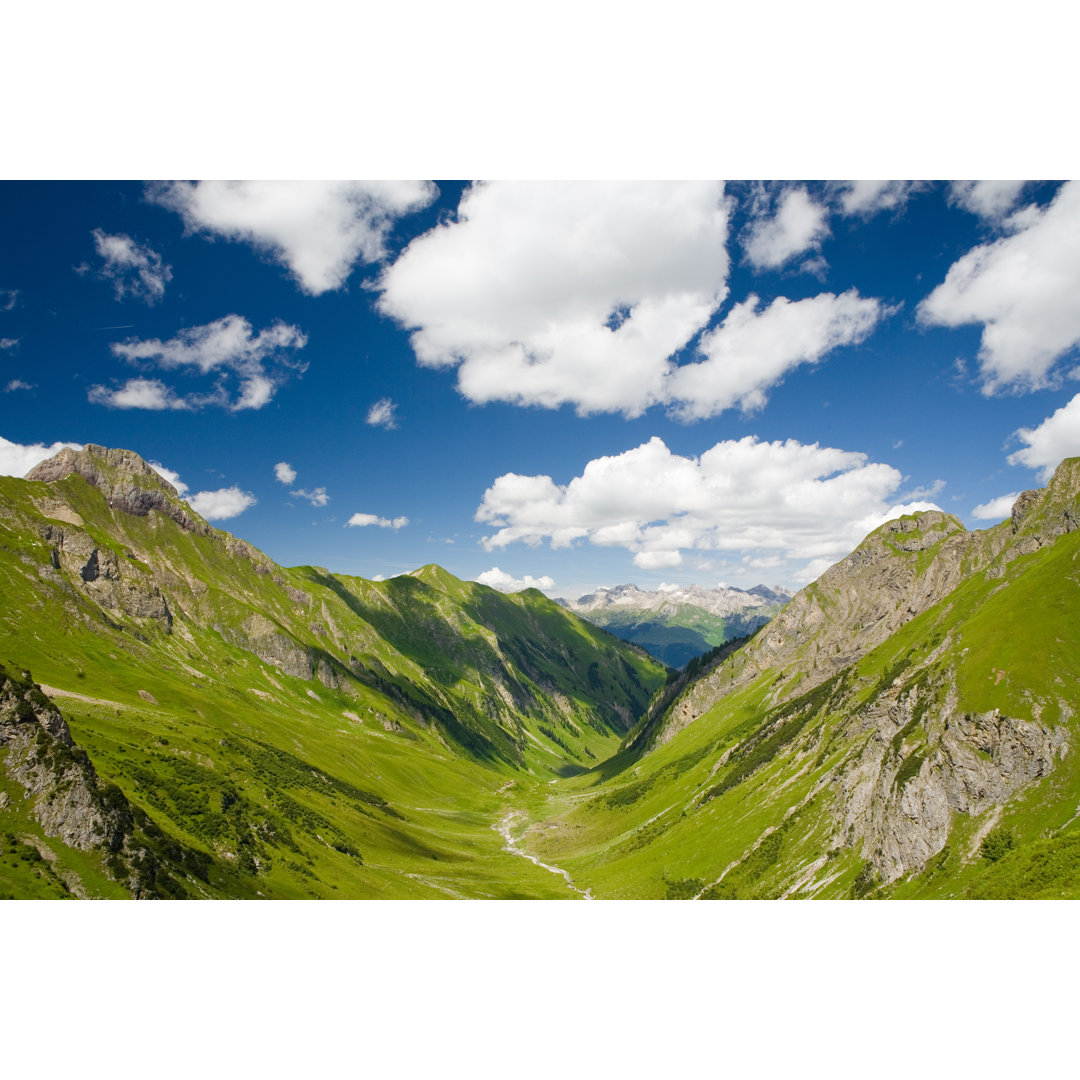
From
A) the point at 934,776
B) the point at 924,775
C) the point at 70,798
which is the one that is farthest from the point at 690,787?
the point at 70,798

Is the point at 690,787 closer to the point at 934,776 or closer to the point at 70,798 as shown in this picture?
the point at 934,776

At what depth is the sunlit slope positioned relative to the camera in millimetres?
65750

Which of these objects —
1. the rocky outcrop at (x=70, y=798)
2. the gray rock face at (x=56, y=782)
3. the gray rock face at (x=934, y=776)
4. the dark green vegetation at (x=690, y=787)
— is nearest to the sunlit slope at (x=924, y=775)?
the gray rock face at (x=934, y=776)

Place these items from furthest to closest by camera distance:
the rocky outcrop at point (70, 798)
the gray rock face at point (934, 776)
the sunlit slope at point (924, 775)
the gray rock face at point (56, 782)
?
the gray rock face at point (934, 776) → the sunlit slope at point (924, 775) → the gray rock face at point (56, 782) → the rocky outcrop at point (70, 798)

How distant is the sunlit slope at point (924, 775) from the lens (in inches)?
2589

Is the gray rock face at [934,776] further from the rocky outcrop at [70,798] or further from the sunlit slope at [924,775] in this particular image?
the rocky outcrop at [70,798]

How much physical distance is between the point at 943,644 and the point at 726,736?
3837 inches

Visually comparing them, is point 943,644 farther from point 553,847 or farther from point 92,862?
point 92,862

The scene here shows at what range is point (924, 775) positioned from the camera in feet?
257

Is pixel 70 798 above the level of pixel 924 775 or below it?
above

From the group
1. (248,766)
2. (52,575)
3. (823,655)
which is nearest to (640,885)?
(248,766)

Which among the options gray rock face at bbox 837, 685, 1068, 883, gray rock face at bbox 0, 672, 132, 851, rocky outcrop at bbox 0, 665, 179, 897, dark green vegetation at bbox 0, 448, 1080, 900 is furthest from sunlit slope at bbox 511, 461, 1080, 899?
gray rock face at bbox 0, 672, 132, 851

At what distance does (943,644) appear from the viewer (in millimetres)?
111062

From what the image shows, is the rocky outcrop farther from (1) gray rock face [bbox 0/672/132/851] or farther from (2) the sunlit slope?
(2) the sunlit slope
